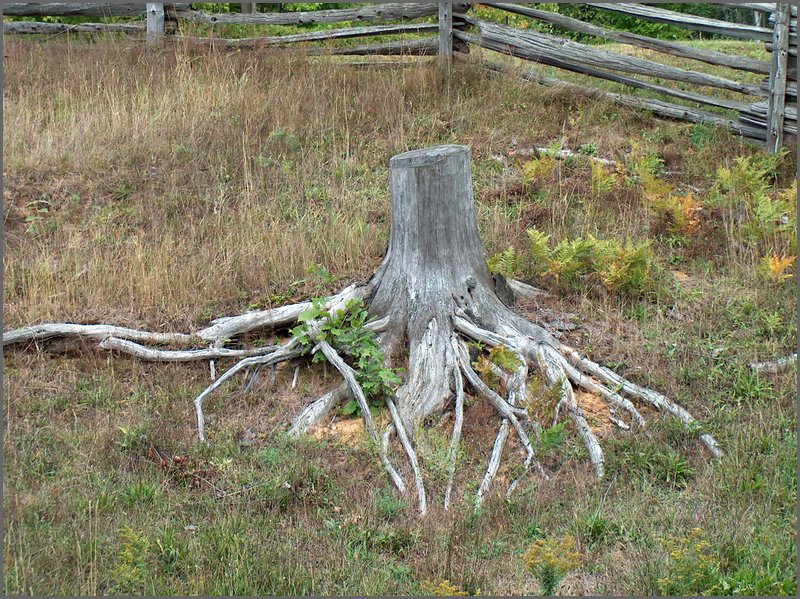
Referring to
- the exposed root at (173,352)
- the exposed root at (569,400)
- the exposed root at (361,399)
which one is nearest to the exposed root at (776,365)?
the exposed root at (569,400)

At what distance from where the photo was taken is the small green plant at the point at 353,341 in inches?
202

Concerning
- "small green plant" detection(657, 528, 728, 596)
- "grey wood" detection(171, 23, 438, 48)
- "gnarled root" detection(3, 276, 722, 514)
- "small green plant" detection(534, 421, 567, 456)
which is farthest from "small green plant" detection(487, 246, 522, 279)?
"grey wood" detection(171, 23, 438, 48)

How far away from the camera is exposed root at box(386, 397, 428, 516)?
13.9 ft

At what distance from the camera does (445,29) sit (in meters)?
10.6

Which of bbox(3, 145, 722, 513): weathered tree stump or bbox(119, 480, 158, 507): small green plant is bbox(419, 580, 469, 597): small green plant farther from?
bbox(119, 480, 158, 507): small green plant

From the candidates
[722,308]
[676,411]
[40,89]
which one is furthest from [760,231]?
[40,89]

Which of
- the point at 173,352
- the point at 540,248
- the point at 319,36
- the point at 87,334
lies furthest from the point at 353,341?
the point at 319,36

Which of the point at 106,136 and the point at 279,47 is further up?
the point at 279,47

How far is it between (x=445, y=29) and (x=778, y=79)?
426cm

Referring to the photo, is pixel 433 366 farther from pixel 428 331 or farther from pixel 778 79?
pixel 778 79

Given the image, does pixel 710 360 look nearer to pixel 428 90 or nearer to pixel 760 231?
pixel 760 231

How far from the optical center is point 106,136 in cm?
868

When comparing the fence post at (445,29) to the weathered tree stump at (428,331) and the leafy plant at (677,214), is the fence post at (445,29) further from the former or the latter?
the weathered tree stump at (428,331)

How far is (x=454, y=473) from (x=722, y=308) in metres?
2.68
